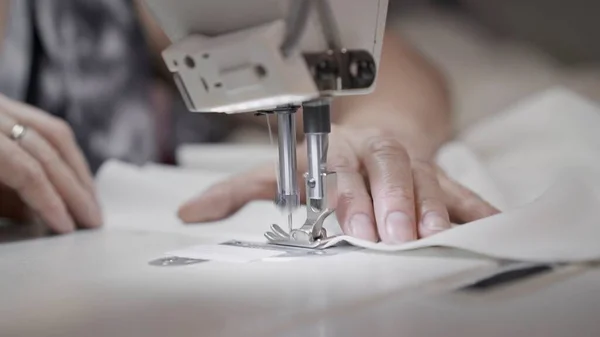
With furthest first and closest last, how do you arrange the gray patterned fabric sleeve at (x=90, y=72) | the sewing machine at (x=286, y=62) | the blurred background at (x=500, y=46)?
the blurred background at (x=500, y=46)
the gray patterned fabric sleeve at (x=90, y=72)
the sewing machine at (x=286, y=62)

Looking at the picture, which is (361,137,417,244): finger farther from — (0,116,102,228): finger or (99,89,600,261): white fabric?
(0,116,102,228): finger

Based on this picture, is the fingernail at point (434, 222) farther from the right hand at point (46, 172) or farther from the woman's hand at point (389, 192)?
the right hand at point (46, 172)

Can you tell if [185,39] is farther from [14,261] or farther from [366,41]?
[14,261]

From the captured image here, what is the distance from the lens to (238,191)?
0.94 metres

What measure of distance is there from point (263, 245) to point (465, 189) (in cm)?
23

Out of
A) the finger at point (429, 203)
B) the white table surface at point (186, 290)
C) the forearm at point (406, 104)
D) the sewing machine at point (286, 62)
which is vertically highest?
the forearm at point (406, 104)

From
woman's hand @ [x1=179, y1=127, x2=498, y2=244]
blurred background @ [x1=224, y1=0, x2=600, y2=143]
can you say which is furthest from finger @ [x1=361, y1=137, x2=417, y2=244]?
blurred background @ [x1=224, y1=0, x2=600, y2=143]

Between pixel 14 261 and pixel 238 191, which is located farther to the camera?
pixel 238 191

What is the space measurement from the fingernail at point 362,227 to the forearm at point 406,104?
0.10 metres

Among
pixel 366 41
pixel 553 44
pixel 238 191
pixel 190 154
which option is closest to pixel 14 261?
pixel 238 191

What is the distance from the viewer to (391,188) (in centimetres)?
72

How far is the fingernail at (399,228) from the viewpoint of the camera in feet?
2.23

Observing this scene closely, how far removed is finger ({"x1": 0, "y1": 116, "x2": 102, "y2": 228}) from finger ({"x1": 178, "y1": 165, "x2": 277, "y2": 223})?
0.13 meters

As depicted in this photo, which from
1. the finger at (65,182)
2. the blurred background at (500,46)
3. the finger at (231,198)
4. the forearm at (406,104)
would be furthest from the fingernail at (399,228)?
the blurred background at (500,46)
